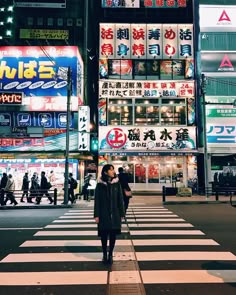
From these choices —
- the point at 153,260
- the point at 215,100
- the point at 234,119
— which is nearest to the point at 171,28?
the point at 215,100

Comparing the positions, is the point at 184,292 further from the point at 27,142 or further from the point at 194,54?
the point at 194,54

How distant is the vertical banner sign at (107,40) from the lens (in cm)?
3064

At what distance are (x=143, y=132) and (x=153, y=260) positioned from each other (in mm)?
22502

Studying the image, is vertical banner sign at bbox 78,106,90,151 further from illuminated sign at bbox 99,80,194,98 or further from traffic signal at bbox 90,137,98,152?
illuminated sign at bbox 99,80,194,98

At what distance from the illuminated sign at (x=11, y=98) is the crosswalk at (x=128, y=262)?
17.8m

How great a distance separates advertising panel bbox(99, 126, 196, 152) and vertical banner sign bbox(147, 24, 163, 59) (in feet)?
23.3

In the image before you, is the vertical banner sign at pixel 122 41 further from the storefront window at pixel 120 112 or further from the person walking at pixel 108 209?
the person walking at pixel 108 209

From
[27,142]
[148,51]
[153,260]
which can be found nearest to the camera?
[153,260]

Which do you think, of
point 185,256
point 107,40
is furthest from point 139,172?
point 185,256

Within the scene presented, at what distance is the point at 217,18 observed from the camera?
30078 millimetres

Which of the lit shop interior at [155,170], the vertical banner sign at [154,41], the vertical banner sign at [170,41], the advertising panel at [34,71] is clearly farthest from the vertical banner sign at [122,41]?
the lit shop interior at [155,170]

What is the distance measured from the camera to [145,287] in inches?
202

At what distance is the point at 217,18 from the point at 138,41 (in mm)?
7217

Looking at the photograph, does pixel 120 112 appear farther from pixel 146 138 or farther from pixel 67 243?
pixel 67 243
